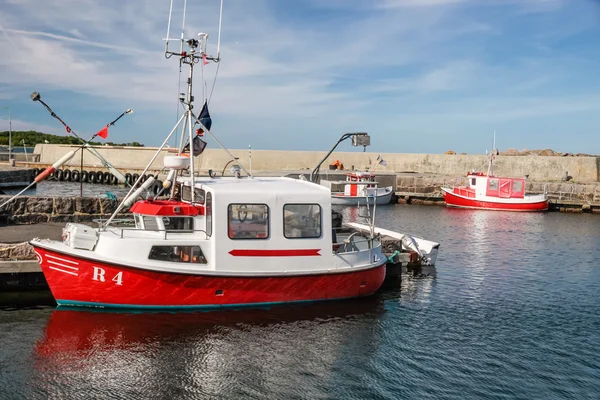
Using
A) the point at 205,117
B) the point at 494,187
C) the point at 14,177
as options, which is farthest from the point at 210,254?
the point at 14,177

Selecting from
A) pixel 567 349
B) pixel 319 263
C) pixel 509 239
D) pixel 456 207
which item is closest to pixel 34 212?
pixel 319 263

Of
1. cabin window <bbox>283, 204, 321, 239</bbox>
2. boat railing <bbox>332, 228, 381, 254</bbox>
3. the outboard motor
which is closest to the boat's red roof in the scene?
cabin window <bbox>283, 204, 321, 239</bbox>

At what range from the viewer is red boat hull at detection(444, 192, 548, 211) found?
38.3m

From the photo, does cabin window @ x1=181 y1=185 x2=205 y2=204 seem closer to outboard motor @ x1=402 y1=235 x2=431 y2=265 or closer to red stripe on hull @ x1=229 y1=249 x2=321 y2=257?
red stripe on hull @ x1=229 y1=249 x2=321 y2=257

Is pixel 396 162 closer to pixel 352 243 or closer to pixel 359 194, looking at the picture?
pixel 359 194

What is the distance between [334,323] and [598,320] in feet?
19.9

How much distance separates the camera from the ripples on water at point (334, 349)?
9.67 metres

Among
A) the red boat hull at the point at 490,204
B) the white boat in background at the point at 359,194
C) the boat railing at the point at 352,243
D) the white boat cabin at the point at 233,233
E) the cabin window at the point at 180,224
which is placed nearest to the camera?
the white boat cabin at the point at 233,233

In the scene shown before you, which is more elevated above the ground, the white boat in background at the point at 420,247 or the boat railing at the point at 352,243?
the boat railing at the point at 352,243

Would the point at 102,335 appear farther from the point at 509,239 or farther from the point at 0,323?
the point at 509,239

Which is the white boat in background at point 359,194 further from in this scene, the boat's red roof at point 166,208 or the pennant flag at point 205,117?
the boat's red roof at point 166,208

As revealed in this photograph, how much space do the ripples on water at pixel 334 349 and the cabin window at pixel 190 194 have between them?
2.46 metres

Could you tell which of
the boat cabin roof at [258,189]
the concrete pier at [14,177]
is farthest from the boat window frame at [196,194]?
the concrete pier at [14,177]

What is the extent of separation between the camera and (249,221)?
12.8 metres
